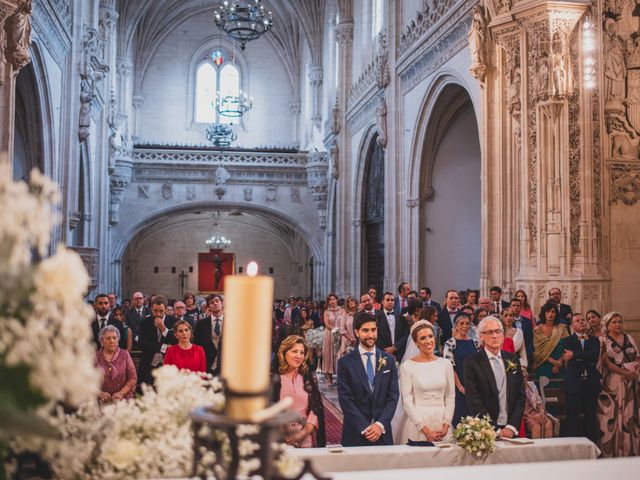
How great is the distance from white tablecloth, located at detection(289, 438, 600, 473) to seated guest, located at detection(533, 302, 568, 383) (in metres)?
4.51

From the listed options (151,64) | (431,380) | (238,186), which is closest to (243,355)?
(431,380)

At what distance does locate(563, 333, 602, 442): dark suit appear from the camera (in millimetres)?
7793

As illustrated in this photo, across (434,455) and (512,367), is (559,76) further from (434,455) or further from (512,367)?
(434,455)

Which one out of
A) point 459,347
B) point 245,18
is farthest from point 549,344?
point 245,18

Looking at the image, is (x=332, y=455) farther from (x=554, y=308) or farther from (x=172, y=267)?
(x=172, y=267)

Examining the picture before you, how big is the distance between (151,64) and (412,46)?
20.2 metres

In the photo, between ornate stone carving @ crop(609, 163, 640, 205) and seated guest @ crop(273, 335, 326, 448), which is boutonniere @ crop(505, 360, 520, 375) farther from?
ornate stone carving @ crop(609, 163, 640, 205)

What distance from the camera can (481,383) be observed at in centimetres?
548

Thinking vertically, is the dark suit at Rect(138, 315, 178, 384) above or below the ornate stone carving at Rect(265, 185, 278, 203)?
below

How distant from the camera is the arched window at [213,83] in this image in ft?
115

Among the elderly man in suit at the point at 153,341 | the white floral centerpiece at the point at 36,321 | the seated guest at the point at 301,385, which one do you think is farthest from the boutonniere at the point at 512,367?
the white floral centerpiece at the point at 36,321

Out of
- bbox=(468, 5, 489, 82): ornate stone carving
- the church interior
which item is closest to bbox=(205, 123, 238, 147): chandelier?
the church interior

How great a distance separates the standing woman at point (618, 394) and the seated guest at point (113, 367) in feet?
15.1

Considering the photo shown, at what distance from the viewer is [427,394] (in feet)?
17.5
